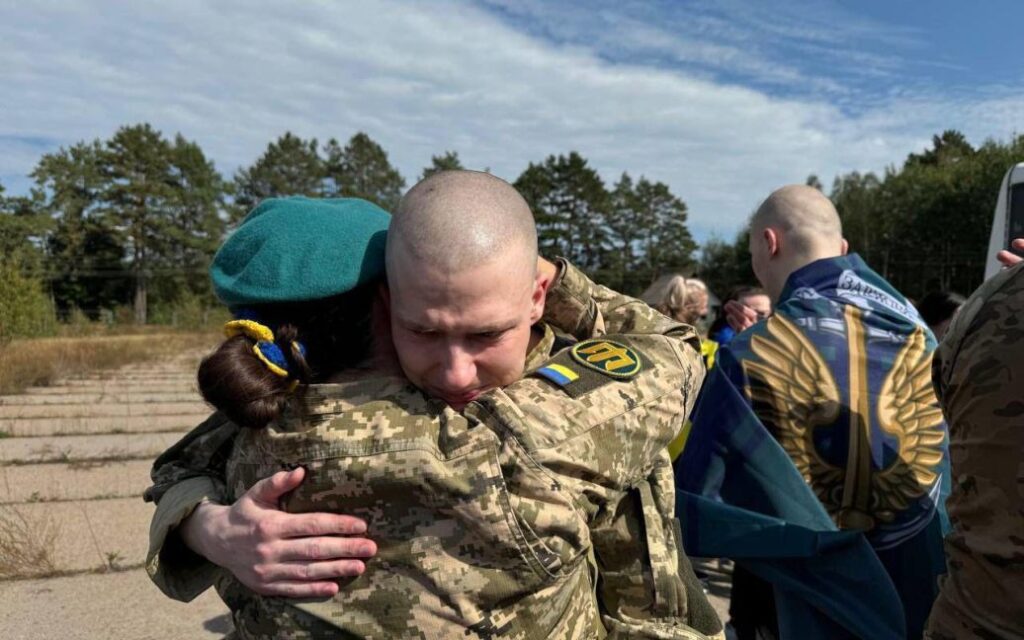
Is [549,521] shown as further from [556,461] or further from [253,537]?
[253,537]

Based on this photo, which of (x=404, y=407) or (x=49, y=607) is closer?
(x=404, y=407)

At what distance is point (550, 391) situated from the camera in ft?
4.35

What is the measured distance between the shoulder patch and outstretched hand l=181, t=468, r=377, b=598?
53 centimetres

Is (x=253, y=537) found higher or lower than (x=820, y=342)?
lower

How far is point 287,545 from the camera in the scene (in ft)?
A: 4.01

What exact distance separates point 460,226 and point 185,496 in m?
0.81

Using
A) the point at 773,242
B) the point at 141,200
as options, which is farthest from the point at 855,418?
the point at 141,200

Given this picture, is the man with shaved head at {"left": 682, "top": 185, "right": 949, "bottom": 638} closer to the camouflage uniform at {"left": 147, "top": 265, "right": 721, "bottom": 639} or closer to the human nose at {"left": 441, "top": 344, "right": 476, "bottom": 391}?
the camouflage uniform at {"left": 147, "top": 265, "right": 721, "bottom": 639}

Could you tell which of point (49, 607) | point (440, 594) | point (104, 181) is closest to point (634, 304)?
point (440, 594)

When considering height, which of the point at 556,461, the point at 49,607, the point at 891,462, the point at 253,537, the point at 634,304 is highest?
the point at 634,304

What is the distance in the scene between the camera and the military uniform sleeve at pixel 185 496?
145cm

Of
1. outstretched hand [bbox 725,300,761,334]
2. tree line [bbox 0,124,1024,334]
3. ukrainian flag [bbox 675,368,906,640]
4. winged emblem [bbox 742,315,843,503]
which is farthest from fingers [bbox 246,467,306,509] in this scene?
tree line [bbox 0,124,1024,334]

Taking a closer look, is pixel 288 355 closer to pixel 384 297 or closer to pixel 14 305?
pixel 384 297

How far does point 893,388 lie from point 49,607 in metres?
4.19
